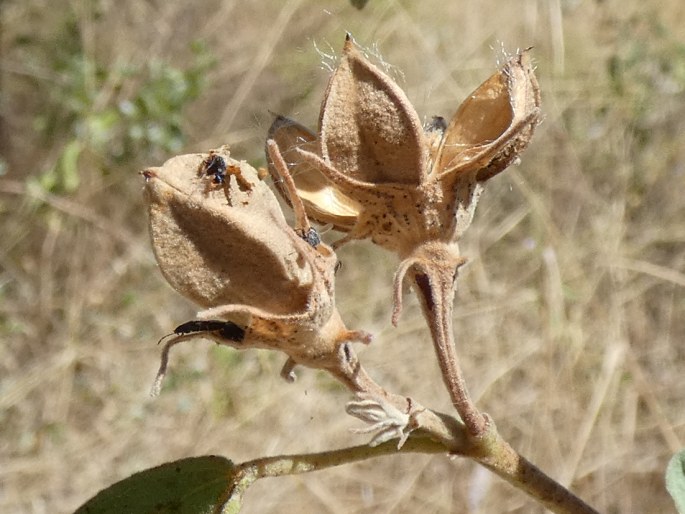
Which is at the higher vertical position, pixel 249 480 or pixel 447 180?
pixel 447 180

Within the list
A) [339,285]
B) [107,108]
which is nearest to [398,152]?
[107,108]

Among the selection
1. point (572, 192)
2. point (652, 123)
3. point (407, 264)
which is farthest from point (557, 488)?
point (652, 123)

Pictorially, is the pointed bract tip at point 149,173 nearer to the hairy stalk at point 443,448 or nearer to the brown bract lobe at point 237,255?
the brown bract lobe at point 237,255

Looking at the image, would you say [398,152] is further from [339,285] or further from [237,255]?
[339,285]

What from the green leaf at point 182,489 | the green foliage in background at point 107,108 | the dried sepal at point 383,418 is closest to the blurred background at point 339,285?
the green foliage in background at point 107,108

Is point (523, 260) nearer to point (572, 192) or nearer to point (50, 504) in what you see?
point (572, 192)
